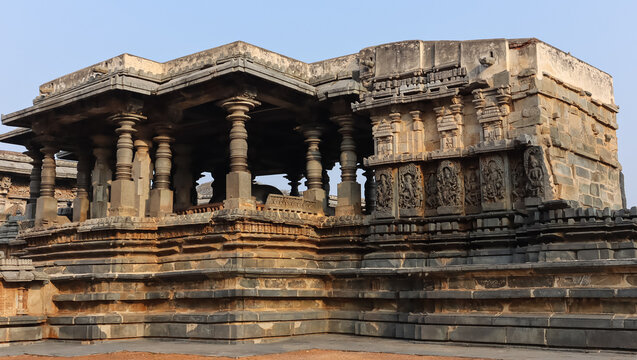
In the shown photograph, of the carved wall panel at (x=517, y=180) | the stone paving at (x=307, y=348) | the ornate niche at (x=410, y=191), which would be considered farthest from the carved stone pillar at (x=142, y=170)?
the carved wall panel at (x=517, y=180)

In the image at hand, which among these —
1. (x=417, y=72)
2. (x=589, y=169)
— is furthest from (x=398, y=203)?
(x=589, y=169)

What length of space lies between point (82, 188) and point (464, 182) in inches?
470

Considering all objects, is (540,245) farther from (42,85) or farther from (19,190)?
(19,190)

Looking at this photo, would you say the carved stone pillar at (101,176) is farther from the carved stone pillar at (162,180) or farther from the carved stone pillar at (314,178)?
the carved stone pillar at (314,178)

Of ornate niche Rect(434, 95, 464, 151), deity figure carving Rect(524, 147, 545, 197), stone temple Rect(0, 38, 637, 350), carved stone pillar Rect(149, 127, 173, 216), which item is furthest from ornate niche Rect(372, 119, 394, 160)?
carved stone pillar Rect(149, 127, 173, 216)

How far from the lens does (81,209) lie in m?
19.8

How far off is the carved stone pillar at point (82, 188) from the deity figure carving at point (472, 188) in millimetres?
11284

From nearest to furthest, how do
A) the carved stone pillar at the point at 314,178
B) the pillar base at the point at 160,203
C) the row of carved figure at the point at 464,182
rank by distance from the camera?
the row of carved figure at the point at 464,182 → the carved stone pillar at the point at 314,178 → the pillar base at the point at 160,203

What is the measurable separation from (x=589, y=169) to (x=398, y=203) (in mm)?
4282

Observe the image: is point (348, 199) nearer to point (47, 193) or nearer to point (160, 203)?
point (160, 203)

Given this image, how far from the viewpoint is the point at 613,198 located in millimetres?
15906

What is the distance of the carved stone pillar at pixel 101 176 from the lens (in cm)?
1934

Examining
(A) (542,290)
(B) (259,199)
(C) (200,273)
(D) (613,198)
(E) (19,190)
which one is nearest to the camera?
(A) (542,290)

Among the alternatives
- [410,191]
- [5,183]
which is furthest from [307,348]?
[5,183]
